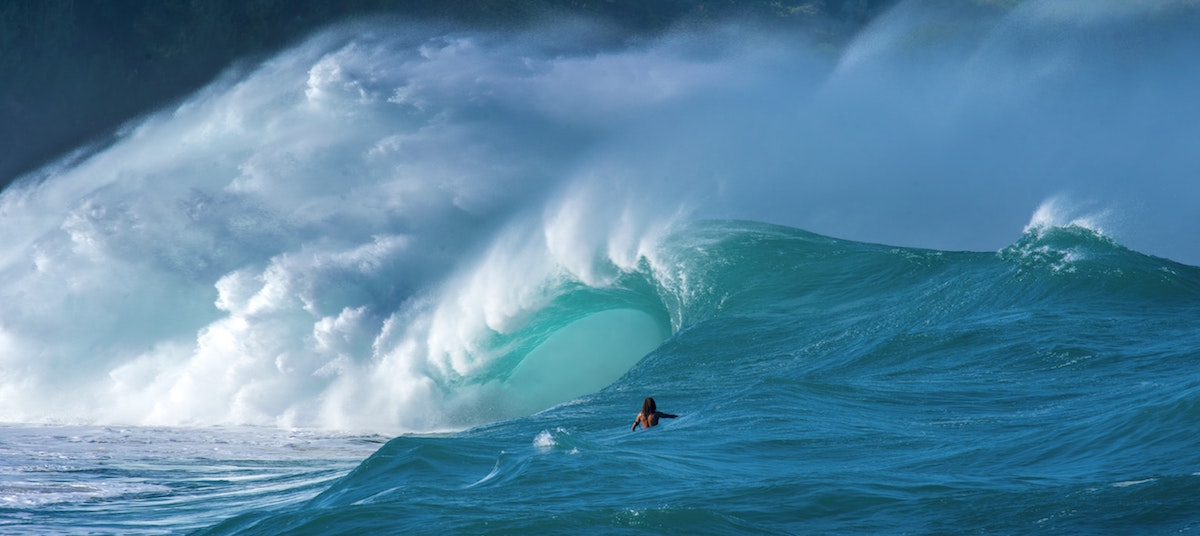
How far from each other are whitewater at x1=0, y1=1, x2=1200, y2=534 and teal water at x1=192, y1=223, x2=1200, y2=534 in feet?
0.14

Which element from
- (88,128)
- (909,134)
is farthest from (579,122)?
(88,128)

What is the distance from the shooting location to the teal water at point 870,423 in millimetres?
6469

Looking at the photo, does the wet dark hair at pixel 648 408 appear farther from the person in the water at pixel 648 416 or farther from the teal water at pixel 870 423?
the teal water at pixel 870 423

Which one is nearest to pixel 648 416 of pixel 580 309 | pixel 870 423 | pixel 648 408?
pixel 648 408

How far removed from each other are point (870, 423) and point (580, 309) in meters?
Answer: 8.29

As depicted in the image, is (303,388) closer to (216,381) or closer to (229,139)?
(216,381)

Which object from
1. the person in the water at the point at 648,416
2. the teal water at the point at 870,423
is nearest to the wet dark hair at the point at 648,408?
the person in the water at the point at 648,416

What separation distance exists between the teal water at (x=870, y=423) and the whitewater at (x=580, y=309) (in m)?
0.04

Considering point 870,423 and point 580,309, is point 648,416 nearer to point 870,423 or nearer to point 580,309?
point 870,423

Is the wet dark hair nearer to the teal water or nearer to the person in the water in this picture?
the person in the water

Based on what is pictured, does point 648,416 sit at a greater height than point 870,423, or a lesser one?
greater

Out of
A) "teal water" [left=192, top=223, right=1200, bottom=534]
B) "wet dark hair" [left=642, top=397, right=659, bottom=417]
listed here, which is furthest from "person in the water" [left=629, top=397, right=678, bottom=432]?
"teal water" [left=192, top=223, right=1200, bottom=534]

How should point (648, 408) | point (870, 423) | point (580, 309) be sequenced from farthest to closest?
point (580, 309), point (648, 408), point (870, 423)

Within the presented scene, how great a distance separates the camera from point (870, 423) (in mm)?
9070
